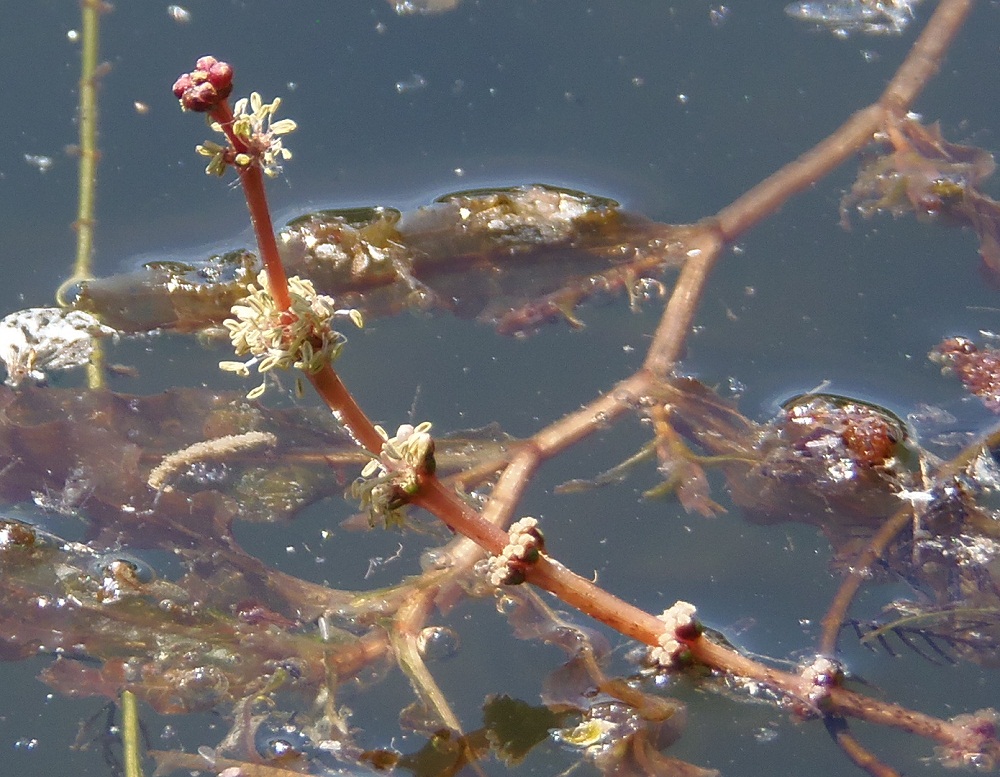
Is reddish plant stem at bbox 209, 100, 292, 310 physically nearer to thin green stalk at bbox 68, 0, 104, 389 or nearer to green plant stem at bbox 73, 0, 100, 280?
thin green stalk at bbox 68, 0, 104, 389

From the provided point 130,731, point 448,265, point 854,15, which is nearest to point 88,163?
point 448,265

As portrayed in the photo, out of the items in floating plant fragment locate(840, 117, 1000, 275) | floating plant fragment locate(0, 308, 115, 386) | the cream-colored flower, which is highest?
floating plant fragment locate(0, 308, 115, 386)

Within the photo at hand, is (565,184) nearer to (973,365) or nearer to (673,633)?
(973,365)

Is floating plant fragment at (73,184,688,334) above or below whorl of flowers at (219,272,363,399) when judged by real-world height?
above

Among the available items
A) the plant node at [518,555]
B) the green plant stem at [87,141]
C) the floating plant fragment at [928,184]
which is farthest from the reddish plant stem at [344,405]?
the floating plant fragment at [928,184]

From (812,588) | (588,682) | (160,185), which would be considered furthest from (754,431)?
(160,185)

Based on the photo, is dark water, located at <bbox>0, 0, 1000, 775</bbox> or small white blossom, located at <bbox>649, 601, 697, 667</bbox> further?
dark water, located at <bbox>0, 0, 1000, 775</bbox>

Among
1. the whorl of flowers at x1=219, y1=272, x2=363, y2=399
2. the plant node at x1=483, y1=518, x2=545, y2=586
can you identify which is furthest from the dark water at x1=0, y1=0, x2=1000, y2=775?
the whorl of flowers at x1=219, y1=272, x2=363, y2=399

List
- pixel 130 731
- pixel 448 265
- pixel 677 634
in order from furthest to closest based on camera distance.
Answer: pixel 448 265 < pixel 130 731 < pixel 677 634
